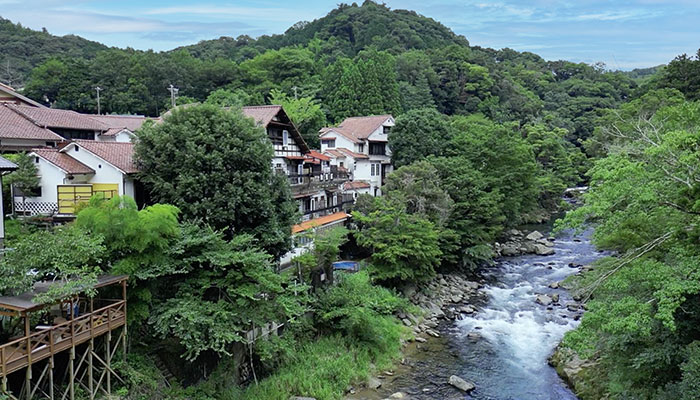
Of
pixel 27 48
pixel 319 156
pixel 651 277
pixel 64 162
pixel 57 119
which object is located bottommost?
pixel 651 277

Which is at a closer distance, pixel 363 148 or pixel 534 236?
pixel 363 148

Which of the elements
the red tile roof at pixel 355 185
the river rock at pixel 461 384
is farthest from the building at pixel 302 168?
the river rock at pixel 461 384

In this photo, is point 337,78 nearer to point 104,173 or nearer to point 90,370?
point 104,173

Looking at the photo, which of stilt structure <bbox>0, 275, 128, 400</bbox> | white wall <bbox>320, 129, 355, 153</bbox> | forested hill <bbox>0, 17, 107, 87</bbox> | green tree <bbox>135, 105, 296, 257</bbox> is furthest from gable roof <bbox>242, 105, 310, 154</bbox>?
forested hill <bbox>0, 17, 107, 87</bbox>

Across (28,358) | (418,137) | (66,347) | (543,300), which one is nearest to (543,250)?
(543,300)

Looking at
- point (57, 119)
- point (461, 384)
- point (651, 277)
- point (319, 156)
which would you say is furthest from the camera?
point (319, 156)

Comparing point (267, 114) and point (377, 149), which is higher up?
point (267, 114)

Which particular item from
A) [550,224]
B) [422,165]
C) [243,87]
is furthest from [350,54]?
[422,165]

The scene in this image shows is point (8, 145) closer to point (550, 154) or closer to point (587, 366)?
point (587, 366)

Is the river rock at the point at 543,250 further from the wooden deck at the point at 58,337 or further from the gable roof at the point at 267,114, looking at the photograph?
the wooden deck at the point at 58,337
